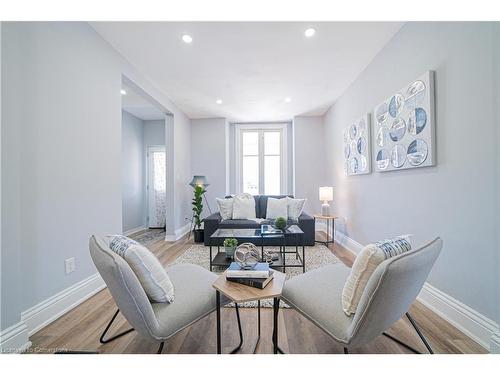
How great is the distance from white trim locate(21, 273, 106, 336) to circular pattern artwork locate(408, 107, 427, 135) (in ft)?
11.1

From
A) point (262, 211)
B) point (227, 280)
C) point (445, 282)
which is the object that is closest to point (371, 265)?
point (227, 280)

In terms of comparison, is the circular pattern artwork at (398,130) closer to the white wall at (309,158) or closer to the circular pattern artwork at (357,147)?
the circular pattern artwork at (357,147)

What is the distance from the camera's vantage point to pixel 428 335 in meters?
1.58

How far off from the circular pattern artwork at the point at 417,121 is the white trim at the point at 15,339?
335cm

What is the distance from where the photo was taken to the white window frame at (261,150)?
5.81 m

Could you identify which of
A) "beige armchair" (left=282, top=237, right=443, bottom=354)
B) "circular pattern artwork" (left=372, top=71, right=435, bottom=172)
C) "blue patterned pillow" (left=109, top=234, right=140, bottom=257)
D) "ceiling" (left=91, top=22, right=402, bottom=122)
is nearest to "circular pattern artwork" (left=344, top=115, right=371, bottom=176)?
"circular pattern artwork" (left=372, top=71, right=435, bottom=172)

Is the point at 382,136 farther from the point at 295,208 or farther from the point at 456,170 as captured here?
the point at 295,208

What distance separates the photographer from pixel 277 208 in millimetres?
4191

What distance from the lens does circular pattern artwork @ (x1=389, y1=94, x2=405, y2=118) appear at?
2207 mm

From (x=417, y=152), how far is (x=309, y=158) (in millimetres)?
3266

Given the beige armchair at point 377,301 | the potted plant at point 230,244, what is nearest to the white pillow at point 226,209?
the potted plant at point 230,244

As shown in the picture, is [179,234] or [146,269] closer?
[146,269]

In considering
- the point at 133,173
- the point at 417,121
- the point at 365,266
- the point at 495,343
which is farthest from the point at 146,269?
the point at 133,173
